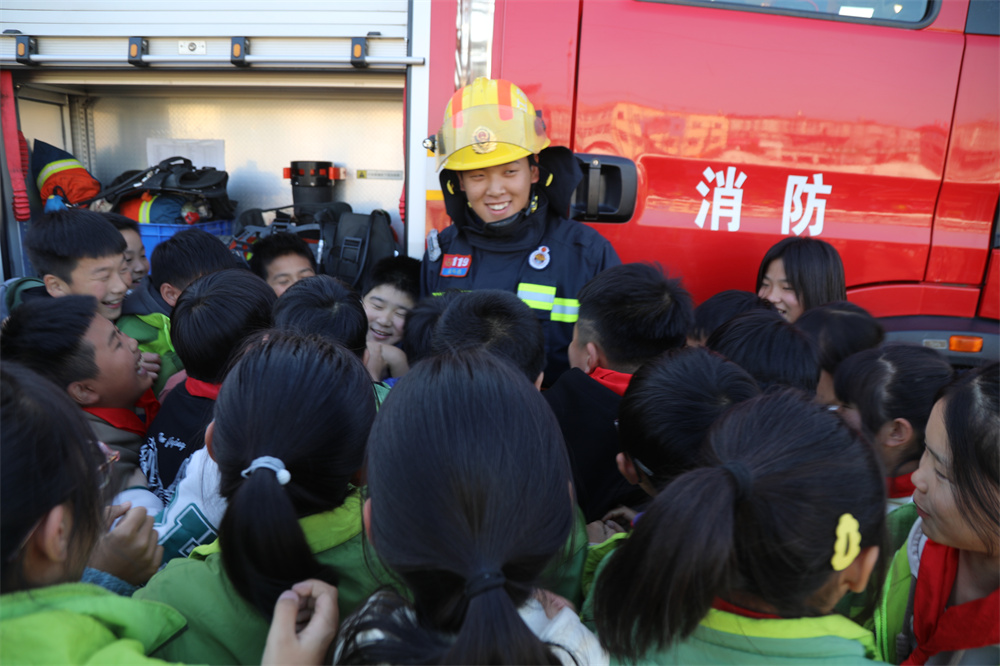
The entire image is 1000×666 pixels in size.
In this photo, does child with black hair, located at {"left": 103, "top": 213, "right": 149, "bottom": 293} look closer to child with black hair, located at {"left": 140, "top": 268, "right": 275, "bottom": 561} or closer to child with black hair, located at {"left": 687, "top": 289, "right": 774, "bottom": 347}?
child with black hair, located at {"left": 140, "top": 268, "right": 275, "bottom": 561}

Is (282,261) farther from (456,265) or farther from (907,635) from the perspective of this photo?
(907,635)

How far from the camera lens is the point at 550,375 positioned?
98.2 inches

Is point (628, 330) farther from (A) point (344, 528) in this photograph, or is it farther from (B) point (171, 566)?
(B) point (171, 566)

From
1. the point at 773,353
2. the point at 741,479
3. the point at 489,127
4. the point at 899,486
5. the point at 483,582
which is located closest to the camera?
the point at 483,582

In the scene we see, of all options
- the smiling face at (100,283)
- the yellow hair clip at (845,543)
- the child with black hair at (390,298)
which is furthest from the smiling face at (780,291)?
the smiling face at (100,283)

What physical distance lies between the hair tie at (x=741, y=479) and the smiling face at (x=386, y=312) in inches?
78.3

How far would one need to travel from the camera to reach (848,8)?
244cm

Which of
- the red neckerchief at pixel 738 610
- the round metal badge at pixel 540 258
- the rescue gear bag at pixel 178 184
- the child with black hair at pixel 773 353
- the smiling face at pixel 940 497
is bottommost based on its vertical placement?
the red neckerchief at pixel 738 610

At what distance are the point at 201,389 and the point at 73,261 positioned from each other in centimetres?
125

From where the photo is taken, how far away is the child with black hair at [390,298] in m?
2.73

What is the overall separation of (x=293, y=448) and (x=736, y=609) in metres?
0.72

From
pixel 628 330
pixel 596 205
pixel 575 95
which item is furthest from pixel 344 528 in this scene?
pixel 575 95

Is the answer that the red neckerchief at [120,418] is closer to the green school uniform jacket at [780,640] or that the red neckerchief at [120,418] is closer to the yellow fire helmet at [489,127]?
the yellow fire helmet at [489,127]

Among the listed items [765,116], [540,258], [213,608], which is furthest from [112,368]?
[765,116]
